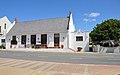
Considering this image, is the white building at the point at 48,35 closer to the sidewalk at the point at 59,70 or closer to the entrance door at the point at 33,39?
the entrance door at the point at 33,39

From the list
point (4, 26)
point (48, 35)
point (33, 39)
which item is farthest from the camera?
point (4, 26)

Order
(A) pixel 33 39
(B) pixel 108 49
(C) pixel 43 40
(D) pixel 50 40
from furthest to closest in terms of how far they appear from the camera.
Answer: (A) pixel 33 39, (C) pixel 43 40, (D) pixel 50 40, (B) pixel 108 49

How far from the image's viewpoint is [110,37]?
48.8m

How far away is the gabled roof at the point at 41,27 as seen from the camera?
4188 centimetres

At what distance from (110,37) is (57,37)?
16199mm

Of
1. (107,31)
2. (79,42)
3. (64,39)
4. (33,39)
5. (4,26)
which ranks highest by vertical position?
(4,26)

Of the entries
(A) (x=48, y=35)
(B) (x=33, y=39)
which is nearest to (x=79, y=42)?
(A) (x=48, y=35)

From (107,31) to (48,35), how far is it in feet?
57.0

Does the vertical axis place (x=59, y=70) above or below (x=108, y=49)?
below

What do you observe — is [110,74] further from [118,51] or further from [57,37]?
[57,37]

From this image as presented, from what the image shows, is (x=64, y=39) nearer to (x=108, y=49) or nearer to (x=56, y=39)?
(x=56, y=39)

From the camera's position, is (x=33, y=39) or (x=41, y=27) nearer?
(x=33, y=39)

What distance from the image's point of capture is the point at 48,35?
137 ft

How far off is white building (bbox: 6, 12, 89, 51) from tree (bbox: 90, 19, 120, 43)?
1018cm
